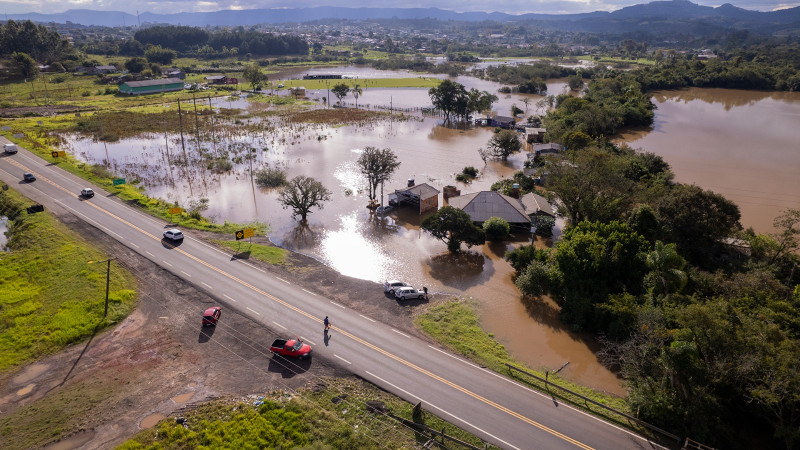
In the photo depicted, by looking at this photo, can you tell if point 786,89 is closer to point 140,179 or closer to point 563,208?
point 563,208

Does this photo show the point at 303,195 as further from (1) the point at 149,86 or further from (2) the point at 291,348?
(1) the point at 149,86

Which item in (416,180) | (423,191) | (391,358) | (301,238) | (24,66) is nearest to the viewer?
(391,358)

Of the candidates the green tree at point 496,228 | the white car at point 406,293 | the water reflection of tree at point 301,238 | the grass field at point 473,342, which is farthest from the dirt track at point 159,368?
the green tree at point 496,228

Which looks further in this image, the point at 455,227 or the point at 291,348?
the point at 455,227

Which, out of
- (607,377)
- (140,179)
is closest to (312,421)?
(607,377)

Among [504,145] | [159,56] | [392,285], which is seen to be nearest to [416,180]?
[504,145]

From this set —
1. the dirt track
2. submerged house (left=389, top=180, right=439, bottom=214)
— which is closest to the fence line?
the dirt track

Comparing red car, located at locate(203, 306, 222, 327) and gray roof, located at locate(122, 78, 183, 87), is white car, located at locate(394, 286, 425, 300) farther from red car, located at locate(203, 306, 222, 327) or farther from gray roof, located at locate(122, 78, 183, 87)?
gray roof, located at locate(122, 78, 183, 87)
